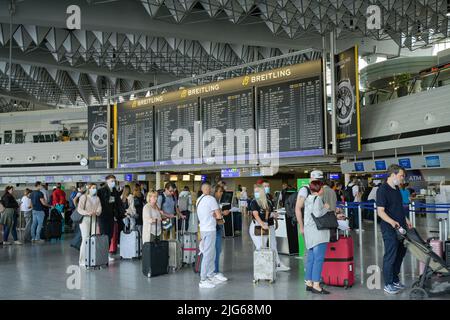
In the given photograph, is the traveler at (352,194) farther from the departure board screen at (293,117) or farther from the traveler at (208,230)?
the traveler at (208,230)

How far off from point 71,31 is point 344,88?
54.2 ft

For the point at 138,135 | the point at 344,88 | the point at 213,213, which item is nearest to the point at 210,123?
the point at 138,135

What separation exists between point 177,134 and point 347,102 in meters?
6.33

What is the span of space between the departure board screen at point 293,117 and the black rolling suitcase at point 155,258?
5.62 meters

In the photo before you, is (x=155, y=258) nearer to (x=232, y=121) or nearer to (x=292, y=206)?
(x=292, y=206)

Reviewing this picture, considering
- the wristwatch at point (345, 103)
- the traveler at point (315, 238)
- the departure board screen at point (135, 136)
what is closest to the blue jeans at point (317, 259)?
the traveler at point (315, 238)

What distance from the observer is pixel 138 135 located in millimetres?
16688

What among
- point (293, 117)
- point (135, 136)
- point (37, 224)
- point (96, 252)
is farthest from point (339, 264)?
point (135, 136)

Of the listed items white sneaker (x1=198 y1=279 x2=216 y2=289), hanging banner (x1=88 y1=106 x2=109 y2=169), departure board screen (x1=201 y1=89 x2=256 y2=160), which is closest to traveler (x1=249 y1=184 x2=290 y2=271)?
white sneaker (x1=198 y1=279 x2=216 y2=289)

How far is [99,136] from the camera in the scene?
1798cm

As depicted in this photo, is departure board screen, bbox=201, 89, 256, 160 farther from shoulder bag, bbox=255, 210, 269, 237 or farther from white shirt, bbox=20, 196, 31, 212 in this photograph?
white shirt, bbox=20, 196, 31, 212

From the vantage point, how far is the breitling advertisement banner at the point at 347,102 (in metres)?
10.9

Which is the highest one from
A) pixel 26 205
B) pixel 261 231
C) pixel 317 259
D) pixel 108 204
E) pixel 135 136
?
pixel 135 136
